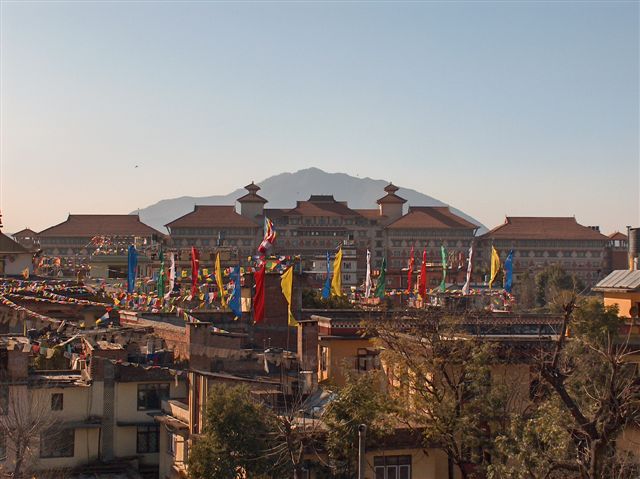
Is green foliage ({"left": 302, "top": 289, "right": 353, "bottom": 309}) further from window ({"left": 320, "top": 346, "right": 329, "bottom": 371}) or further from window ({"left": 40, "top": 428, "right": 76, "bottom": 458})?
window ({"left": 40, "top": 428, "right": 76, "bottom": 458})

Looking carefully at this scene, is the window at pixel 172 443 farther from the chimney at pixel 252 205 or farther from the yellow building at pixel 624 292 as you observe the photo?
the chimney at pixel 252 205

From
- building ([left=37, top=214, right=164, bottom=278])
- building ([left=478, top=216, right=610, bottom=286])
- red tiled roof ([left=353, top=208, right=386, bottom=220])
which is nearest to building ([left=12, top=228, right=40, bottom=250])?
building ([left=37, top=214, right=164, bottom=278])

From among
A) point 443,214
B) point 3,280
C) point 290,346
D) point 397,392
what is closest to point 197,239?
point 443,214

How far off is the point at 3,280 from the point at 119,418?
25.8 m

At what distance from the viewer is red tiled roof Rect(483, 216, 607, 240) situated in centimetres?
16325

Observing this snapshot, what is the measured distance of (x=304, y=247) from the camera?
534 ft

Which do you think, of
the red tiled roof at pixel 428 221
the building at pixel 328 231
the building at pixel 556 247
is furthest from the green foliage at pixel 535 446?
the red tiled roof at pixel 428 221

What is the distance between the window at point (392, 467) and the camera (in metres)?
22.7

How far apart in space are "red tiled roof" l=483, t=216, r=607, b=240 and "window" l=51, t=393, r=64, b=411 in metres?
137

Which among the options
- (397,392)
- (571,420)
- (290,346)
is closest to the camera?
(571,420)

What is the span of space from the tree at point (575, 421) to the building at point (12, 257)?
163 ft

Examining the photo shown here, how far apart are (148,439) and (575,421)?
15252 mm

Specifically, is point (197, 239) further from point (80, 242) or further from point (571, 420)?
point (571, 420)

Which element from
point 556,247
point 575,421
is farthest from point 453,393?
point 556,247
